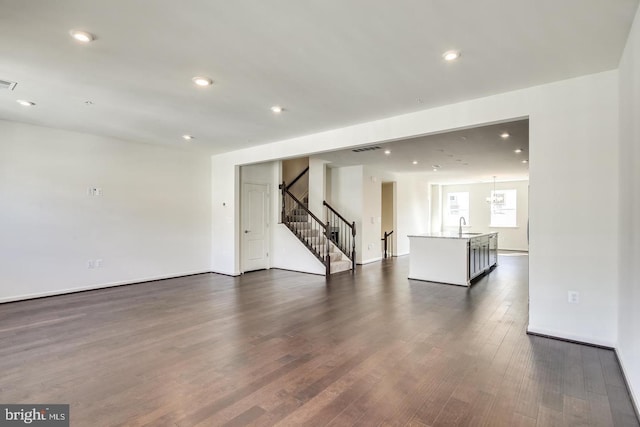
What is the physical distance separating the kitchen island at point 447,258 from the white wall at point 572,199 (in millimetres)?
2656

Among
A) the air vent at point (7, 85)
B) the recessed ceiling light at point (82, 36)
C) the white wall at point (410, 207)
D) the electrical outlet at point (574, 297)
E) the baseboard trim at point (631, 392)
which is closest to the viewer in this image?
the baseboard trim at point (631, 392)

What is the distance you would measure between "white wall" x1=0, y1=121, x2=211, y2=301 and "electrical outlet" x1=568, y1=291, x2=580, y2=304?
6920 millimetres

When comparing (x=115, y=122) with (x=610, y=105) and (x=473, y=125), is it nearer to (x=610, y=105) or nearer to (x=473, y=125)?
(x=473, y=125)

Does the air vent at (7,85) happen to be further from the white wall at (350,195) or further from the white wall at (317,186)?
the white wall at (350,195)

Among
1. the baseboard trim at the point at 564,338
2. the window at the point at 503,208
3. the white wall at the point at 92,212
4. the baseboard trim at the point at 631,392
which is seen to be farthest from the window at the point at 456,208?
the baseboard trim at the point at 631,392

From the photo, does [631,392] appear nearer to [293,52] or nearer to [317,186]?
[293,52]

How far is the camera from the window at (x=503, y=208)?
41.2 ft

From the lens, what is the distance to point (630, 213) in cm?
266

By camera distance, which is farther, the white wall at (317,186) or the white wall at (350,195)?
the white wall at (350,195)

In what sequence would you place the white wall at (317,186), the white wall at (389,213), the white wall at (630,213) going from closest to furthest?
the white wall at (630,213)
the white wall at (317,186)
the white wall at (389,213)

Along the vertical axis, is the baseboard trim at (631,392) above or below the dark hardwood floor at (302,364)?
above

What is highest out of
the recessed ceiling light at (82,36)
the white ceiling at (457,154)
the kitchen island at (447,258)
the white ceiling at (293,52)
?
the white ceiling at (293,52)

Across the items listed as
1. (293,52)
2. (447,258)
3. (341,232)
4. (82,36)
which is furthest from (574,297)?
(341,232)

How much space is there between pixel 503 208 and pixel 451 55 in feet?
38.3
